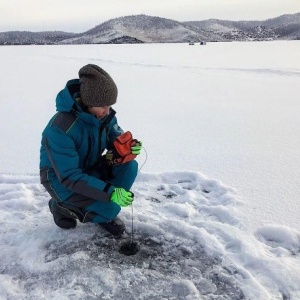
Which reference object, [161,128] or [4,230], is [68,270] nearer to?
[4,230]

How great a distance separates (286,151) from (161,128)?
5.53 feet

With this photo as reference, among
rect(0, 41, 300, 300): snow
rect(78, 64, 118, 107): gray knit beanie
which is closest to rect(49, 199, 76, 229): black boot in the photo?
rect(0, 41, 300, 300): snow

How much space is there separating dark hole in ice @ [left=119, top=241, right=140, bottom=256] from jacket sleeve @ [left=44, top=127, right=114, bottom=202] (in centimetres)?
38

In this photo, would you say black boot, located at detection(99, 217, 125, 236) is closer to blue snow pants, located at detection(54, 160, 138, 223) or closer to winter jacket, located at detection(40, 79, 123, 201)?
blue snow pants, located at detection(54, 160, 138, 223)

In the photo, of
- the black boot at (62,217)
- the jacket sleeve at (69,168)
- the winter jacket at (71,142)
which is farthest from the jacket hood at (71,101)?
the black boot at (62,217)

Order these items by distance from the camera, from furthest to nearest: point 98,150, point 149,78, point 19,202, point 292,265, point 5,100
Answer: point 149,78
point 5,100
point 19,202
point 98,150
point 292,265

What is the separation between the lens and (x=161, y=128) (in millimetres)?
5016

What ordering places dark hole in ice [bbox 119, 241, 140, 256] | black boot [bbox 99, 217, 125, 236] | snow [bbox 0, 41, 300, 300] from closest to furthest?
snow [bbox 0, 41, 300, 300]
dark hole in ice [bbox 119, 241, 140, 256]
black boot [bbox 99, 217, 125, 236]

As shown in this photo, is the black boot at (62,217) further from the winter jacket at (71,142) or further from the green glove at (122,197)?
the green glove at (122,197)

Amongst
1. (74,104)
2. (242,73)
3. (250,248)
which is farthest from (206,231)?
(242,73)

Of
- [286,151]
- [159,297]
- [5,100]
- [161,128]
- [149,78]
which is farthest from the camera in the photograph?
[149,78]

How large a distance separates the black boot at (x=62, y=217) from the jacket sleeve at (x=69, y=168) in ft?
1.14

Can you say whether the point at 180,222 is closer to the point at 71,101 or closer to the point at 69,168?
the point at 69,168

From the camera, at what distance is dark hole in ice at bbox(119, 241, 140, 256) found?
238 centimetres
